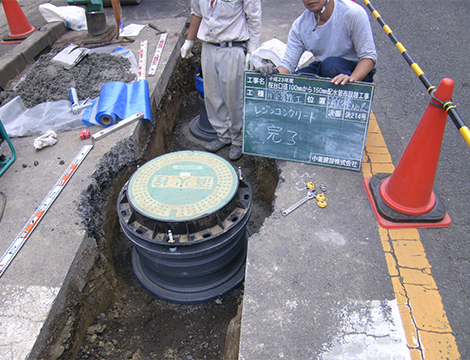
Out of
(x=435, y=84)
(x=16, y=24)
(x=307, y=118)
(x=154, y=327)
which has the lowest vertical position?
(x=154, y=327)

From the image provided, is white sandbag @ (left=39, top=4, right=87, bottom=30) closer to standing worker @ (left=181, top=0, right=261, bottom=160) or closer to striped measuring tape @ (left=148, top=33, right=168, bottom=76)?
striped measuring tape @ (left=148, top=33, right=168, bottom=76)

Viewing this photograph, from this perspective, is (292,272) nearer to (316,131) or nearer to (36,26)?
(316,131)

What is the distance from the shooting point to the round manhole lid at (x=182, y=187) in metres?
2.52

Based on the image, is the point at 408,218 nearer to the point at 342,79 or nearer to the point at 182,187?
the point at 342,79

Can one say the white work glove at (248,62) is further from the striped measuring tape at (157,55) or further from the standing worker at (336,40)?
the striped measuring tape at (157,55)

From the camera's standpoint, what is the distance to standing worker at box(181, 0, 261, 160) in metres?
3.63

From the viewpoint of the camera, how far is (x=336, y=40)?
3.13 meters

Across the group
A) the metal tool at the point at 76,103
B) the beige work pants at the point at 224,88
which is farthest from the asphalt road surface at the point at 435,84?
the metal tool at the point at 76,103

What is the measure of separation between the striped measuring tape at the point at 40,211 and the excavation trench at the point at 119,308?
0.74ft

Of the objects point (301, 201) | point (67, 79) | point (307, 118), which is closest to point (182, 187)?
point (301, 201)

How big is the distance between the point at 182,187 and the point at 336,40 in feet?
6.38

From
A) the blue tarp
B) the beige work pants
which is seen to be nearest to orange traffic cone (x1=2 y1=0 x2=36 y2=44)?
the blue tarp

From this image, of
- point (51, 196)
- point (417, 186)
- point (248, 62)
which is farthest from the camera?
point (248, 62)

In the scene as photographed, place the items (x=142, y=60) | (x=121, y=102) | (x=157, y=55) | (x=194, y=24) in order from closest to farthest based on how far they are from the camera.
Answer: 1. (x=121, y=102)
2. (x=194, y=24)
3. (x=142, y=60)
4. (x=157, y=55)
